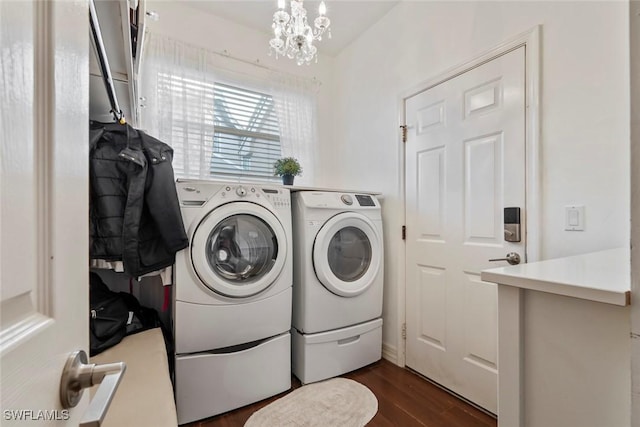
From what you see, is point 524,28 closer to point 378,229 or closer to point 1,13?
point 378,229

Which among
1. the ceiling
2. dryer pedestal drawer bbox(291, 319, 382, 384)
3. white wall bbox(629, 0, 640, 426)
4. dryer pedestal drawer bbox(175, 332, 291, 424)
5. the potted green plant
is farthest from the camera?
the potted green plant

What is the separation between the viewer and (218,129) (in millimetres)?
2422

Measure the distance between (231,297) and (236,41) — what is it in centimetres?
213

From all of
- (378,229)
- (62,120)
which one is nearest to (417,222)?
(378,229)

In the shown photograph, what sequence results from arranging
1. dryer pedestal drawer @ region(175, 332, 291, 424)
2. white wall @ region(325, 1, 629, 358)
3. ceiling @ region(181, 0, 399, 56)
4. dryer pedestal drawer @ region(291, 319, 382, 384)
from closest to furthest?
white wall @ region(325, 1, 629, 358)
dryer pedestal drawer @ region(175, 332, 291, 424)
dryer pedestal drawer @ region(291, 319, 382, 384)
ceiling @ region(181, 0, 399, 56)

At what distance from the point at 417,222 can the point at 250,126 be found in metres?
1.66

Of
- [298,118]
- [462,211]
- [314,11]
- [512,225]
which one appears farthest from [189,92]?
[512,225]

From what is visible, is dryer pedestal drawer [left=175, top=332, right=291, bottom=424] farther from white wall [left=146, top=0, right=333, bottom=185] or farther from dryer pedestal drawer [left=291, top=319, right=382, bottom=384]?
white wall [left=146, top=0, right=333, bottom=185]

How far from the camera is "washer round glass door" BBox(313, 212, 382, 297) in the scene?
5.90 ft

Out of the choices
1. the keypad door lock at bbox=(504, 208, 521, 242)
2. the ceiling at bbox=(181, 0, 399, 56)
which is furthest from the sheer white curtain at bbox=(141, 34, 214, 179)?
the keypad door lock at bbox=(504, 208, 521, 242)

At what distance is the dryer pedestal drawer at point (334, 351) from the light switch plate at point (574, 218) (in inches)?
50.0

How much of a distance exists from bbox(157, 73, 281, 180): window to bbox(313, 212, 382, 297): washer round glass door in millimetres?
1016

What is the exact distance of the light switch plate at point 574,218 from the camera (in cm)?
125

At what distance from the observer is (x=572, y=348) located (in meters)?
0.60
